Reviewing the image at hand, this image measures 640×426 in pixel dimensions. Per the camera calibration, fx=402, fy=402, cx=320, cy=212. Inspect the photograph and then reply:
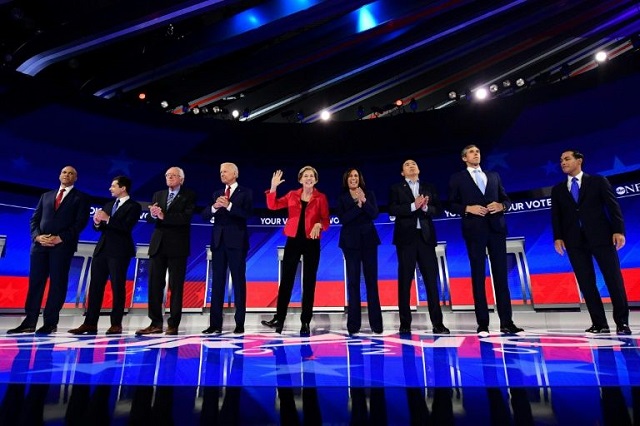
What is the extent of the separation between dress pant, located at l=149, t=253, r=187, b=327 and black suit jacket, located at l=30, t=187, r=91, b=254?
0.86 metres

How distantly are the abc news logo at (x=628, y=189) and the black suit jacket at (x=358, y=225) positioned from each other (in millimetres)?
4947

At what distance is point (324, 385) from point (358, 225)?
2256 millimetres

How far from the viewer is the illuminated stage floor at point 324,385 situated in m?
0.83

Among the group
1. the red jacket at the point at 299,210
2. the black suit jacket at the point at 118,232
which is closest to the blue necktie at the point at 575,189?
the red jacket at the point at 299,210

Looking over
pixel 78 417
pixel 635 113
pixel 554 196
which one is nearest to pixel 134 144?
pixel 554 196

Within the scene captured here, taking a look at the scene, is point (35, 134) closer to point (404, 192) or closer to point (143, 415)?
point (404, 192)

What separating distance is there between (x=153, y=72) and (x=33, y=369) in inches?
293

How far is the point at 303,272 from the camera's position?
3.27 m

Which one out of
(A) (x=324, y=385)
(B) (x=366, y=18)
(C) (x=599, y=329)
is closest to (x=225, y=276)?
(A) (x=324, y=385)

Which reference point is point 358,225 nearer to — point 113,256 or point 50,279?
point 113,256

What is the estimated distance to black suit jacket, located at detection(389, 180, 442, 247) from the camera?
328 cm

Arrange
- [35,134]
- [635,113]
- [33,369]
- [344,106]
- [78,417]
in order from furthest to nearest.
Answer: [344,106]
[35,134]
[635,113]
[33,369]
[78,417]

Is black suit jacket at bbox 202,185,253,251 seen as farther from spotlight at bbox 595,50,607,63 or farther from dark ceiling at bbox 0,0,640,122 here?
spotlight at bbox 595,50,607,63

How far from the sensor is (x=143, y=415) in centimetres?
83
